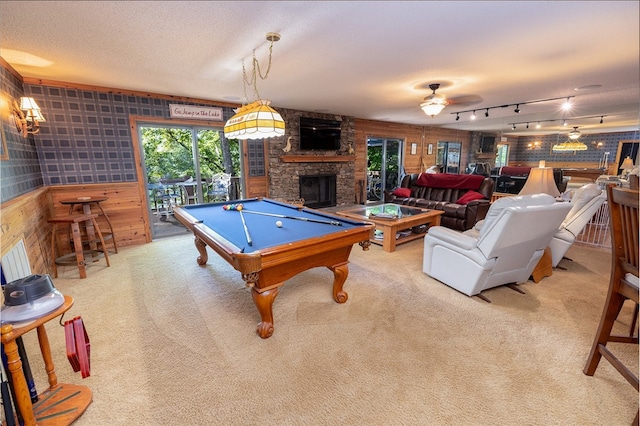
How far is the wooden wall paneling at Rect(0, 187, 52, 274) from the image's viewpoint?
2.06 metres

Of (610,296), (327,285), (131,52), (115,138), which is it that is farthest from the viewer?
(115,138)

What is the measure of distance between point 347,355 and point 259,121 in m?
2.04

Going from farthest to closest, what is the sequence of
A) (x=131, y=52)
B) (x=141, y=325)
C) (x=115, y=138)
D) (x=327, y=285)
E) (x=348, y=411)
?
Result: 1. (x=115, y=138)
2. (x=327, y=285)
3. (x=131, y=52)
4. (x=141, y=325)
5. (x=348, y=411)

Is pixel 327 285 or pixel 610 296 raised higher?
pixel 610 296

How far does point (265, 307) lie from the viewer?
2.07 meters

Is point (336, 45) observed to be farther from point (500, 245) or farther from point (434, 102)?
point (500, 245)

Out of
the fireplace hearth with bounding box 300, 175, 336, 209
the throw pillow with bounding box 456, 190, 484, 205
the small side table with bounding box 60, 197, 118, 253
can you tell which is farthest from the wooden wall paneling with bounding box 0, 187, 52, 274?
the throw pillow with bounding box 456, 190, 484, 205

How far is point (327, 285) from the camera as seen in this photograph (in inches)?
116

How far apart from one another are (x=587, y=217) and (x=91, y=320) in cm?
504

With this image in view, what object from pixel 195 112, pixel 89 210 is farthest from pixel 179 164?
pixel 89 210

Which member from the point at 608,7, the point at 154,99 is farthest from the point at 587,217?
the point at 154,99

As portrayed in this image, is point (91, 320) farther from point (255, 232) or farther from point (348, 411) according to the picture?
point (348, 411)

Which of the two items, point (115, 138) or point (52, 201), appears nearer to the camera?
point (52, 201)

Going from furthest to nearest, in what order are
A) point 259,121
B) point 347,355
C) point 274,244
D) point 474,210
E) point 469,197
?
point 469,197, point 474,210, point 259,121, point 274,244, point 347,355
